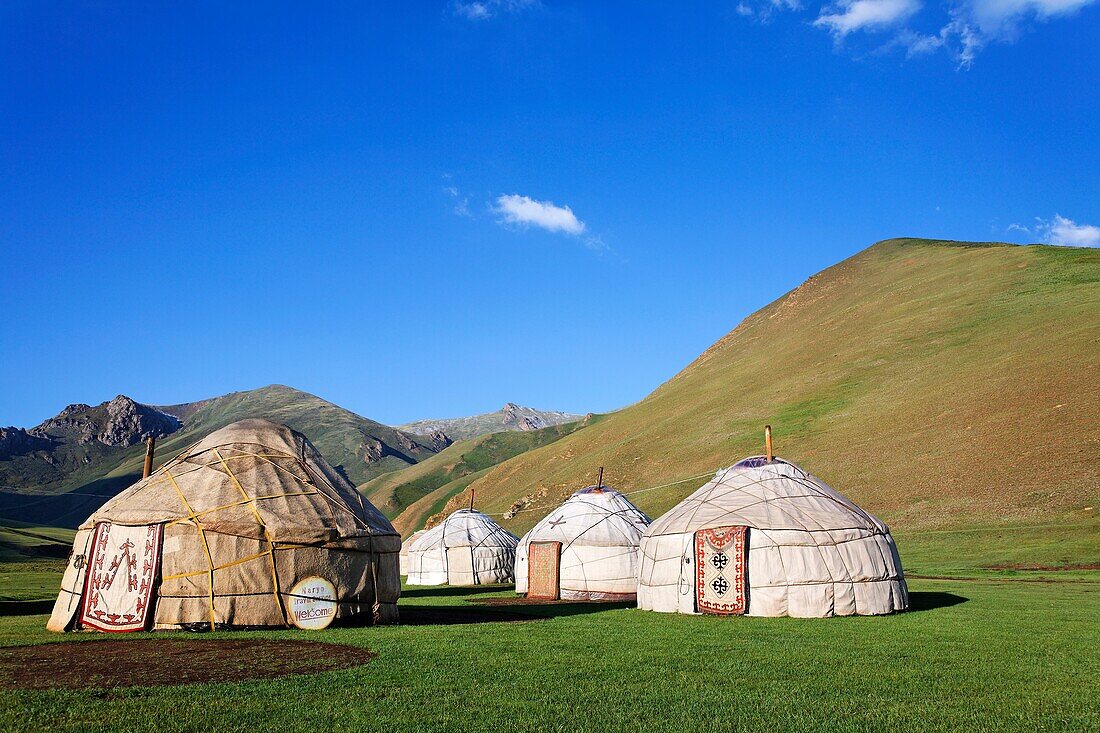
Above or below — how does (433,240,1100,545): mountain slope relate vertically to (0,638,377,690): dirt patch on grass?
above

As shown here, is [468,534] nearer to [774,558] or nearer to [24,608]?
[24,608]

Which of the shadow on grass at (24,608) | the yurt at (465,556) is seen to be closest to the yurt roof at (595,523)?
the yurt at (465,556)

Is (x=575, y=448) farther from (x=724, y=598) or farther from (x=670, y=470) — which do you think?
(x=724, y=598)

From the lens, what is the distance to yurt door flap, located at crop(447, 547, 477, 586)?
32719mm

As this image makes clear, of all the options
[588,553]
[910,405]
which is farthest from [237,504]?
[910,405]

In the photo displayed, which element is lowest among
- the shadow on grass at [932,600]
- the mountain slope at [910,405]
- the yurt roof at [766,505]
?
the shadow on grass at [932,600]

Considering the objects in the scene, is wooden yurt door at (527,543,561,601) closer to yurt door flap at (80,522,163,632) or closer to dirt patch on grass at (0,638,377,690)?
yurt door flap at (80,522,163,632)

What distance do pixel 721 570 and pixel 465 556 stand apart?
18.8 metres

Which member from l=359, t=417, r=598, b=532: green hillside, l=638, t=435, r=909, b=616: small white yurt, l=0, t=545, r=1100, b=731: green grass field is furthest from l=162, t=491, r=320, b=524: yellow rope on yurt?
l=359, t=417, r=598, b=532: green hillside

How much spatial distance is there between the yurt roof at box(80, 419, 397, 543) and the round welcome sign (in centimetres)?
67

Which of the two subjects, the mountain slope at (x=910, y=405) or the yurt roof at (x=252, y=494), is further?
the mountain slope at (x=910, y=405)

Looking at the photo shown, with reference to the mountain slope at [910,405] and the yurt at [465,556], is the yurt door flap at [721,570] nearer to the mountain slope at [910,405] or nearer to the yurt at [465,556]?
the yurt at [465,556]

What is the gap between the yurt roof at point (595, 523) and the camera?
2309 cm

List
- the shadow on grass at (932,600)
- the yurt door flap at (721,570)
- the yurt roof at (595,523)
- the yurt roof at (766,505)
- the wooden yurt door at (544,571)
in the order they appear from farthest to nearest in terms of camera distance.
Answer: the wooden yurt door at (544,571) < the yurt roof at (595,523) < the shadow on grass at (932,600) < the yurt roof at (766,505) < the yurt door flap at (721,570)
